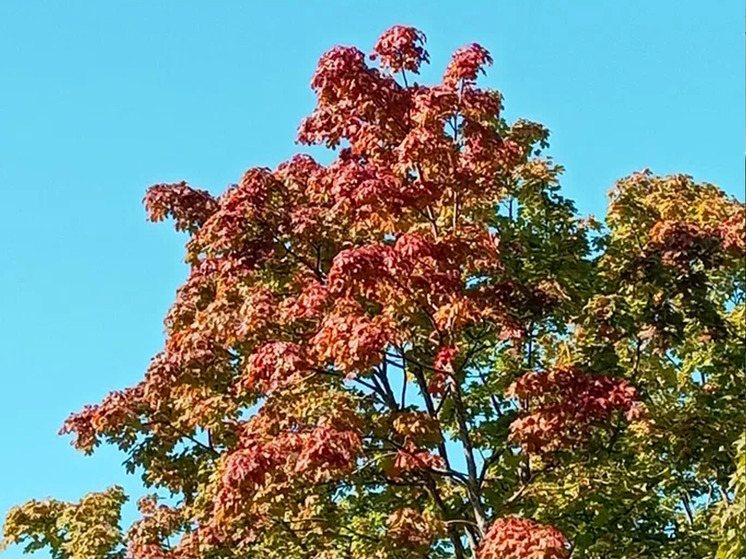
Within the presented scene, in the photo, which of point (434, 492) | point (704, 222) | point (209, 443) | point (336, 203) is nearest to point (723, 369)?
point (704, 222)

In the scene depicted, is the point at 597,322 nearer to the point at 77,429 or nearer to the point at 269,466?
the point at 269,466

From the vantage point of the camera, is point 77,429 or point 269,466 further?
point 77,429

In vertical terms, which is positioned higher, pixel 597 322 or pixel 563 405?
pixel 597 322

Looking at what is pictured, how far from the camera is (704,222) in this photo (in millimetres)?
8242

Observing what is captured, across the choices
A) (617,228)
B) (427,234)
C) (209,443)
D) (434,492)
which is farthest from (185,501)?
(617,228)

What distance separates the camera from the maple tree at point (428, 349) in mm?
7125

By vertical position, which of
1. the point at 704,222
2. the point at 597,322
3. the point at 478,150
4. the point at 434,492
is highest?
the point at 478,150

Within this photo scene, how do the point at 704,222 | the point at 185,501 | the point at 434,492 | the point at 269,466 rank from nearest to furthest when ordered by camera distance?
the point at 269,466 → the point at 434,492 → the point at 704,222 → the point at 185,501

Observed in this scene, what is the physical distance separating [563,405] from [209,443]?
2922 millimetres

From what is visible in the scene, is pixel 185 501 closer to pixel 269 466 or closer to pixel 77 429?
pixel 77 429

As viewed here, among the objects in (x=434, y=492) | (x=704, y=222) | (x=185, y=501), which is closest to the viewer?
(x=434, y=492)

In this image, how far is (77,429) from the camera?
8406 mm

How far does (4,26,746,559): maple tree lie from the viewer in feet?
23.4

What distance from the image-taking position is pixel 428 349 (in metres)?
7.81
